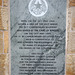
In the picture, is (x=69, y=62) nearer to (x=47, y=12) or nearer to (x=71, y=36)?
(x=71, y=36)

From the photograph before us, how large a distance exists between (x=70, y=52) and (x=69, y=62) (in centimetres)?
13

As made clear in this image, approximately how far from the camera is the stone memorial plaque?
131cm

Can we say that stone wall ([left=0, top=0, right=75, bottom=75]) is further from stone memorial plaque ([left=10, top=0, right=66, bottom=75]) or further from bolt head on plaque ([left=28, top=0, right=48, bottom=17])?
bolt head on plaque ([left=28, top=0, right=48, bottom=17])

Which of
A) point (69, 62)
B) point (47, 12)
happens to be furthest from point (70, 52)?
point (47, 12)

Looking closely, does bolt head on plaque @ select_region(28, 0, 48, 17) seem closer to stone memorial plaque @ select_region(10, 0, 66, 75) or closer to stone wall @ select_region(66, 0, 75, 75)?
stone memorial plaque @ select_region(10, 0, 66, 75)

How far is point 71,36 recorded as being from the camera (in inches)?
53.1

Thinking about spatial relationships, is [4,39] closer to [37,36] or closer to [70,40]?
[37,36]

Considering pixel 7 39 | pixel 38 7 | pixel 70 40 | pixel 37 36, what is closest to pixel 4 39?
pixel 7 39

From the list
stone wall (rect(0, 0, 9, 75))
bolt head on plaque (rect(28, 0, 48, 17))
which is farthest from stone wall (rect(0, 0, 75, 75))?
bolt head on plaque (rect(28, 0, 48, 17))

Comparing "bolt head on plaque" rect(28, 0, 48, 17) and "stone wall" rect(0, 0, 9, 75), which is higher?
"bolt head on plaque" rect(28, 0, 48, 17)

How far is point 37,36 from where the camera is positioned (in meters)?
1.35

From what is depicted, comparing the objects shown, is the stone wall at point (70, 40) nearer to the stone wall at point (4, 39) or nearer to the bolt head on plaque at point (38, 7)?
the bolt head on plaque at point (38, 7)

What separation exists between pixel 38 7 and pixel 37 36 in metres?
0.36

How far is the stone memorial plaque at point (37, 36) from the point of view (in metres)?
1.31
